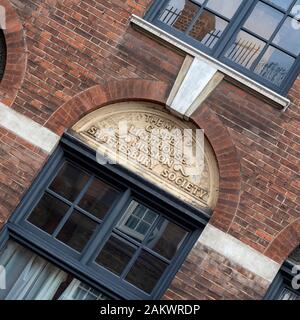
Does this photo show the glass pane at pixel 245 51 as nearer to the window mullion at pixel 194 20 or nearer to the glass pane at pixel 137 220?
the window mullion at pixel 194 20

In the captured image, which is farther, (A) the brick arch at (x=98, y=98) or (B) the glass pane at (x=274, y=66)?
(B) the glass pane at (x=274, y=66)

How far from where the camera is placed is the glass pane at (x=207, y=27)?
9.55 metres

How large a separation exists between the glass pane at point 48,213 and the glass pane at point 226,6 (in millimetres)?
3134

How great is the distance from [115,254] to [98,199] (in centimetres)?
71

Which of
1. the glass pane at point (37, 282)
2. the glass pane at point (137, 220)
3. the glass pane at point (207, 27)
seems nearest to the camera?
the glass pane at point (37, 282)

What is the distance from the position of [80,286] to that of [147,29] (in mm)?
3277

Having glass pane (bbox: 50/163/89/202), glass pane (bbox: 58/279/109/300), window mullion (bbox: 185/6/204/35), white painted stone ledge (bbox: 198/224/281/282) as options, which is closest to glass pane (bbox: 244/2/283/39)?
window mullion (bbox: 185/6/204/35)

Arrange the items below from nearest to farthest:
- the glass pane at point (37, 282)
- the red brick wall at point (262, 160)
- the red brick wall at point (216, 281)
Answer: the red brick wall at point (216, 281) → the red brick wall at point (262, 160) → the glass pane at point (37, 282)

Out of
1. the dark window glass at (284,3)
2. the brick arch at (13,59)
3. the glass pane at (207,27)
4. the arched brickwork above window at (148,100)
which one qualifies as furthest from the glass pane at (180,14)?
the brick arch at (13,59)

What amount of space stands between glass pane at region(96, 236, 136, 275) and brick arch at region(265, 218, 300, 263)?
5.55 feet

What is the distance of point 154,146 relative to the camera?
933 centimetres

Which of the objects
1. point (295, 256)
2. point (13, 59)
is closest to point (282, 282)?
point (295, 256)

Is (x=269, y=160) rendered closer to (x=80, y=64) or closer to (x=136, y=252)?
(x=136, y=252)

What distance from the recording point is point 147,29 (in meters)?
9.28
